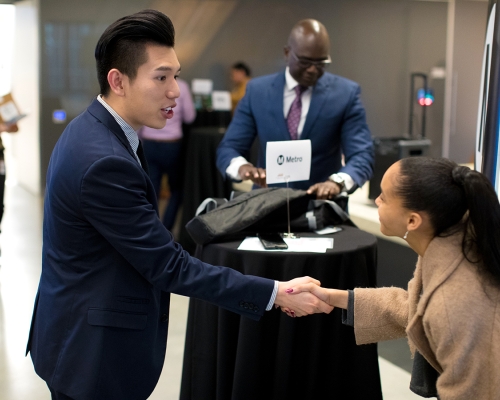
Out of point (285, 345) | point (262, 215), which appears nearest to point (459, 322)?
point (285, 345)

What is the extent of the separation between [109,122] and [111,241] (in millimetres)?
315

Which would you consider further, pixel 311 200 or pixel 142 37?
pixel 311 200

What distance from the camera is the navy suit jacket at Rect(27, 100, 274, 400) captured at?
167cm

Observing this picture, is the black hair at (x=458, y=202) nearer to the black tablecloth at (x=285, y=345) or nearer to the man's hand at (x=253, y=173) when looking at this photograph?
the black tablecloth at (x=285, y=345)

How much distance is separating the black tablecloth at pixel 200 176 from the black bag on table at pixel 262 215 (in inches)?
139

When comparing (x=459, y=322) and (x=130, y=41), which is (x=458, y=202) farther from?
(x=130, y=41)

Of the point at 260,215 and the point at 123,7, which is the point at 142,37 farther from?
the point at 123,7

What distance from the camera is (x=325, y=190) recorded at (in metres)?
3.13

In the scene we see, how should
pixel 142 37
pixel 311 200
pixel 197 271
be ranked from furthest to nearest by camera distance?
pixel 311 200 < pixel 197 271 < pixel 142 37

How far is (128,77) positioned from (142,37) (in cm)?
11

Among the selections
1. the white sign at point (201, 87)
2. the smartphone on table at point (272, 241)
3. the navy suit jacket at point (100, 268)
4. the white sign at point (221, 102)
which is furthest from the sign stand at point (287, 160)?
the white sign at point (201, 87)

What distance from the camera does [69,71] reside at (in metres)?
9.10

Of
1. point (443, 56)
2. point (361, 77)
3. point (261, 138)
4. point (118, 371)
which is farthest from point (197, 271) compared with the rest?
point (443, 56)

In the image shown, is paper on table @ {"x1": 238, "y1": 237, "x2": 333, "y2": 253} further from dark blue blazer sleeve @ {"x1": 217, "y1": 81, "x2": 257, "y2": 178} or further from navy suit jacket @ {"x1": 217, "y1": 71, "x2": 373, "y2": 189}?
dark blue blazer sleeve @ {"x1": 217, "y1": 81, "x2": 257, "y2": 178}
